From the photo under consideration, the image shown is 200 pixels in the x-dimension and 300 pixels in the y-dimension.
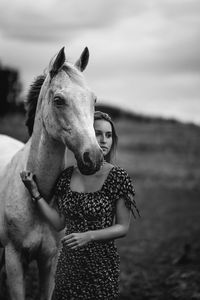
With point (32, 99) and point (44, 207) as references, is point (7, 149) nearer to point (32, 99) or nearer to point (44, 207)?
point (32, 99)

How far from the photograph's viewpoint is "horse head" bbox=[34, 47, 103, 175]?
2.73m

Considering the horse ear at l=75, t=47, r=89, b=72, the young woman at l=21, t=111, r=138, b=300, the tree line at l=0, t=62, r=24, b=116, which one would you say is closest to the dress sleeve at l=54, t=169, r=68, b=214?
the young woman at l=21, t=111, r=138, b=300

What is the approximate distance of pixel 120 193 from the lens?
297 centimetres

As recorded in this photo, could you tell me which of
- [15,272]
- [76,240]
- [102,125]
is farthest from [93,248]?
[102,125]

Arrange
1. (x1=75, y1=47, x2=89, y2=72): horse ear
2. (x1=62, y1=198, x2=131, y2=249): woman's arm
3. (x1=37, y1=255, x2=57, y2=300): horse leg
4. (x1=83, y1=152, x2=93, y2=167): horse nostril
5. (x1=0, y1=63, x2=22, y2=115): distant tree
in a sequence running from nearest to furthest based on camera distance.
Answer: (x1=83, y1=152, x2=93, y2=167): horse nostril → (x1=62, y1=198, x2=131, y2=249): woman's arm → (x1=75, y1=47, x2=89, y2=72): horse ear → (x1=37, y1=255, x2=57, y2=300): horse leg → (x1=0, y1=63, x2=22, y2=115): distant tree

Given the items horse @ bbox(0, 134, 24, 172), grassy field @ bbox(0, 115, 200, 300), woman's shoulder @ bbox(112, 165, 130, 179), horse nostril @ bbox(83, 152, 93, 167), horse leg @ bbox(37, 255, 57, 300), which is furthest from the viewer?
grassy field @ bbox(0, 115, 200, 300)

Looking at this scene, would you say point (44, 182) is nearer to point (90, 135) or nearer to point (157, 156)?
point (90, 135)

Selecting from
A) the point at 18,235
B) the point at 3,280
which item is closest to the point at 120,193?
the point at 18,235

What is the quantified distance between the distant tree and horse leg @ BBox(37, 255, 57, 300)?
1408cm

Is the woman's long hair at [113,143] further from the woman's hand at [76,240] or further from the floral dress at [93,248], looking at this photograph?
the woman's hand at [76,240]

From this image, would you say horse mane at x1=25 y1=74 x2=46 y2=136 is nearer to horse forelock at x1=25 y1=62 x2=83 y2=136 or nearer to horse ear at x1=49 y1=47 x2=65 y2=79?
horse forelock at x1=25 y1=62 x2=83 y2=136

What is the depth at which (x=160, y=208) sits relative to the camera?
14.5 meters

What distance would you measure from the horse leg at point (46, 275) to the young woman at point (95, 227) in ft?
1.38

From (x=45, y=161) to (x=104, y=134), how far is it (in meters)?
0.50
